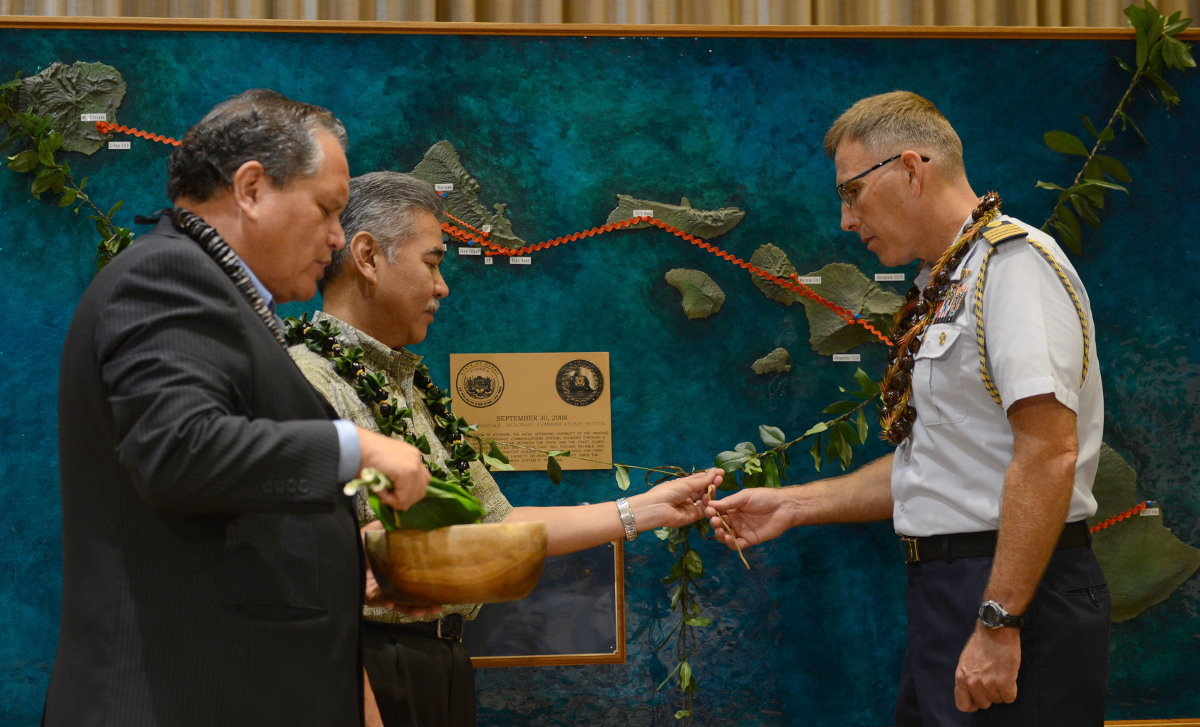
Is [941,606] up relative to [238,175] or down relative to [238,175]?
down

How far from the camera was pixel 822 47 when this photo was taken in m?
2.94

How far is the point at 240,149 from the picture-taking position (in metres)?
1.38

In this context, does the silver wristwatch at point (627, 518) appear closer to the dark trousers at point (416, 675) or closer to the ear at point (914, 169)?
the dark trousers at point (416, 675)

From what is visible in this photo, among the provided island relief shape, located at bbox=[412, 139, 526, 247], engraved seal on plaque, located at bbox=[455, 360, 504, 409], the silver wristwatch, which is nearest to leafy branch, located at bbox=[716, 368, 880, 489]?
the silver wristwatch

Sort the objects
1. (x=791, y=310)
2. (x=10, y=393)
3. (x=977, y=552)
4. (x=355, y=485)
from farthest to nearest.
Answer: (x=791, y=310) < (x=10, y=393) < (x=977, y=552) < (x=355, y=485)

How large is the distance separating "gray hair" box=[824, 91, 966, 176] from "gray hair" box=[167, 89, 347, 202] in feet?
4.28

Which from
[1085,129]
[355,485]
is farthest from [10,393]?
[1085,129]

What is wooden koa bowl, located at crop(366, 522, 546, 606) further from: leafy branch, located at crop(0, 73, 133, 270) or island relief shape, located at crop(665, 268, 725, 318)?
leafy branch, located at crop(0, 73, 133, 270)

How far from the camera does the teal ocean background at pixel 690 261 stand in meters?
2.79

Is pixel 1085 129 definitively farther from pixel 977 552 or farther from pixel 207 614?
pixel 207 614

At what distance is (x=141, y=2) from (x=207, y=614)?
2601 millimetres

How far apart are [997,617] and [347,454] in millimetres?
1227

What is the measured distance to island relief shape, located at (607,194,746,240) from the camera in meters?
2.88

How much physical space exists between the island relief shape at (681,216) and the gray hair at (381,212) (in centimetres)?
91
